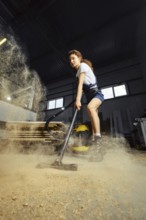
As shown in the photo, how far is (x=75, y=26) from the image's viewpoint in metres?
4.62

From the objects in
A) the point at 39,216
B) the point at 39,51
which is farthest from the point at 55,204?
the point at 39,51

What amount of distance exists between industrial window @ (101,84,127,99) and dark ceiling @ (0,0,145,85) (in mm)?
1902

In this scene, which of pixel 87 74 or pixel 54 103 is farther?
pixel 54 103

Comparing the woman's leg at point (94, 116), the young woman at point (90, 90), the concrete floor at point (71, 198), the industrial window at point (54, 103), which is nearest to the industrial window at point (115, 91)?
the industrial window at point (54, 103)

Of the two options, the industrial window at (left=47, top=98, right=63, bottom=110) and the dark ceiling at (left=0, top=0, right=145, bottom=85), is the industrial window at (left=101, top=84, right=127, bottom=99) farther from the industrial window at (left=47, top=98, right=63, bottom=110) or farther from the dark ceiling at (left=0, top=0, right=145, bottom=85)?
the industrial window at (left=47, top=98, right=63, bottom=110)

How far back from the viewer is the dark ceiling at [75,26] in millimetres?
3830

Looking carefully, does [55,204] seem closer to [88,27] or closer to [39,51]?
[88,27]

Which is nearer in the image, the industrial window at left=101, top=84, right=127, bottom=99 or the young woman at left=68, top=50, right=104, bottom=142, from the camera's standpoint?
the young woman at left=68, top=50, right=104, bottom=142

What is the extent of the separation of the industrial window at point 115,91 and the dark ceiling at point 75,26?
1.90m

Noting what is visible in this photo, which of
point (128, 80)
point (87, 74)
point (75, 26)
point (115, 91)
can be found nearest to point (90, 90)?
point (87, 74)

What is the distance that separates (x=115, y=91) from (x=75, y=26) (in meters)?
4.13

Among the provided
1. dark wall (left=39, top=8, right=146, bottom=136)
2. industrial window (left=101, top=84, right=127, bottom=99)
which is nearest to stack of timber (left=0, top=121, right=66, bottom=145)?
dark wall (left=39, top=8, right=146, bottom=136)

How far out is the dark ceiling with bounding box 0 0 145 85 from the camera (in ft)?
12.6

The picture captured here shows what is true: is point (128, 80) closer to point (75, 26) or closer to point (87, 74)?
point (75, 26)
